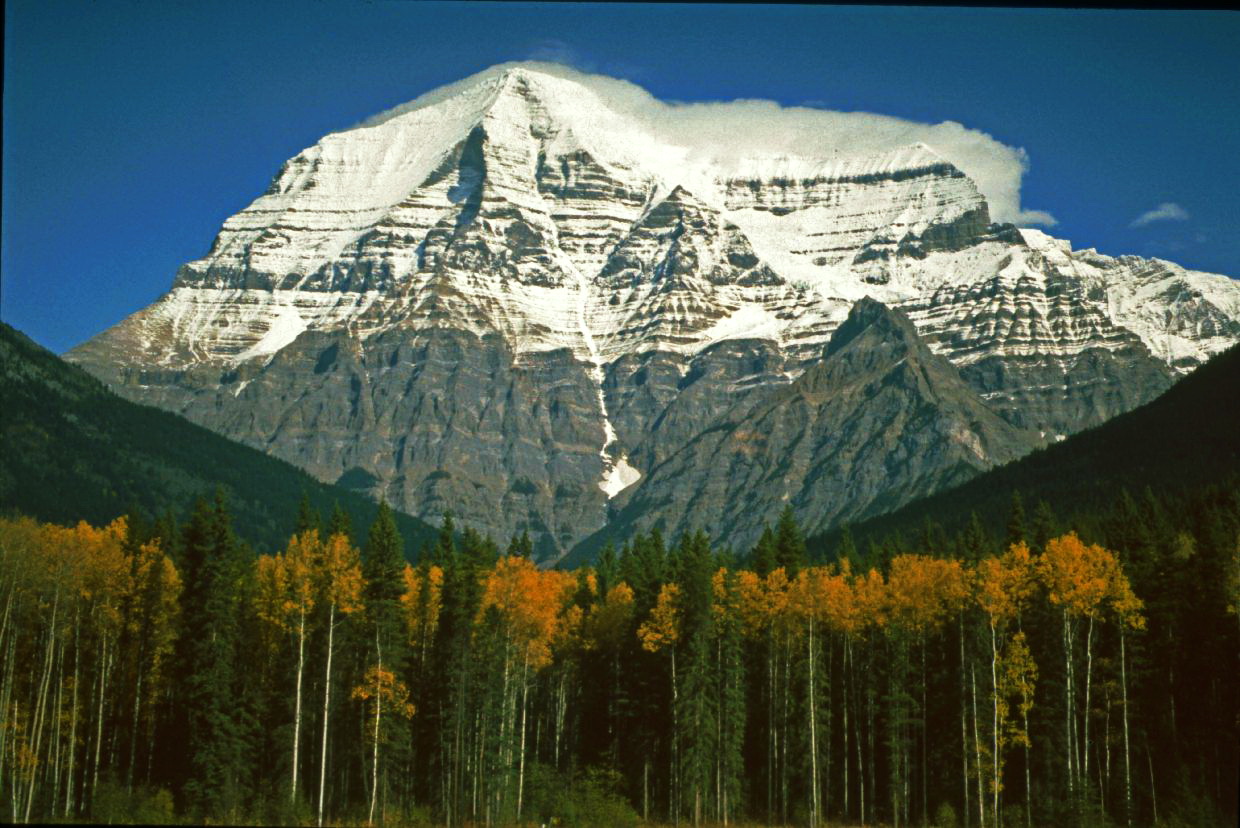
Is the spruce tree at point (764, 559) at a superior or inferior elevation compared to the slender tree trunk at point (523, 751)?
superior

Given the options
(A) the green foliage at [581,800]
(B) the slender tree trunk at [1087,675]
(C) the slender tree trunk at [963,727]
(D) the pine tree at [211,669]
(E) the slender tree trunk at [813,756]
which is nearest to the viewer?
(B) the slender tree trunk at [1087,675]

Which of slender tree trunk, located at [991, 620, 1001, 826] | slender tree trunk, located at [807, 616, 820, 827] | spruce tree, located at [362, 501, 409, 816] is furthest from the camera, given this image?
slender tree trunk, located at [807, 616, 820, 827]

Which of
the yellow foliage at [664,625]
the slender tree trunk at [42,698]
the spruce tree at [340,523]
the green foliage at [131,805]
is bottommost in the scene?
the green foliage at [131,805]

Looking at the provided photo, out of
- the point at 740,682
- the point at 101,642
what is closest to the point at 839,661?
the point at 740,682

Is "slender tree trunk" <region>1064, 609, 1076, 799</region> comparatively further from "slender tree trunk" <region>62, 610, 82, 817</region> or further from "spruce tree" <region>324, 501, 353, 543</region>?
"slender tree trunk" <region>62, 610, 82, 817</region>

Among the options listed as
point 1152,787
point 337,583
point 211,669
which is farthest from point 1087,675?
point 211,669

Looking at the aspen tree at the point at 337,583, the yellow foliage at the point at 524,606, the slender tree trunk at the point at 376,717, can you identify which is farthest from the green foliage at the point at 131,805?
the yellow foliage at the point at 524,606

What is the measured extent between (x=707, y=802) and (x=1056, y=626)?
21485 mm

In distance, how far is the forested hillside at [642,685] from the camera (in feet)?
260

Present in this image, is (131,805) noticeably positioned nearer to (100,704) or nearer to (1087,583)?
(100,704)

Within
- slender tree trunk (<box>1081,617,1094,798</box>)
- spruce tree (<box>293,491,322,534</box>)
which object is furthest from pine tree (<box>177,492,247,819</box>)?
slender tree trunk (<box>1081,617,1094,798</box>)

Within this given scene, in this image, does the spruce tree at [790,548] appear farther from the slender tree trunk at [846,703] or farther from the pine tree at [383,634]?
the pine tree at [383,634]

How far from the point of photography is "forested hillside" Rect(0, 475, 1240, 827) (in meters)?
79.2

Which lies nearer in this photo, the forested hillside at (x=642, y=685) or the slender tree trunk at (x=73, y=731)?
the slender tree trunk at (x=73, y=731)
